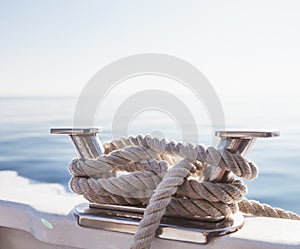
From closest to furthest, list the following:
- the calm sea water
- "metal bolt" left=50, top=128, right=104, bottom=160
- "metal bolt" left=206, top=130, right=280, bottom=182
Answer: "metal bolt" left=206, top=130, right=280, bottom=182 → "metal bolt" left=50, top=128, right=104, bottom=160 → the calm sea water

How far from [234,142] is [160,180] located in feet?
0.47

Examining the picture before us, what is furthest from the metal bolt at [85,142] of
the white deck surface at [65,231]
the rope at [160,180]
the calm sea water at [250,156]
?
the calm sea water at [250,156]

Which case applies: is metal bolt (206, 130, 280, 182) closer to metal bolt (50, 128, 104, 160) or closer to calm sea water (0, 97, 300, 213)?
metal bolt (50, 128, 104, 160)

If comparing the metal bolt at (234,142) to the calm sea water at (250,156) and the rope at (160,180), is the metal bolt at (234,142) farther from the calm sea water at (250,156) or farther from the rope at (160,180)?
the calm sea water at (250,156)

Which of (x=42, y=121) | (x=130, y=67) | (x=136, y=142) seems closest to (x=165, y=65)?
(x=130, y=67)

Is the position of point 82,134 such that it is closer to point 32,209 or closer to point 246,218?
point 32,209

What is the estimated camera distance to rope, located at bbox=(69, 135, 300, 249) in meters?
0.62

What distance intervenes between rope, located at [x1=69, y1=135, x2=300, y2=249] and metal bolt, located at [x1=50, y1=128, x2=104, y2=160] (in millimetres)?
18

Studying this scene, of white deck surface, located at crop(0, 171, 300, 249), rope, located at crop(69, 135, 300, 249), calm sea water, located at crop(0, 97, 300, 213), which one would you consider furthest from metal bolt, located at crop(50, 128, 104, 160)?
calm sea water, located at crop(0, 97, 300, 213)

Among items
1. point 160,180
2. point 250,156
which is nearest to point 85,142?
point 160,180

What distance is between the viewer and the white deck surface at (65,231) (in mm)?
628

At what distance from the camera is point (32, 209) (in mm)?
838

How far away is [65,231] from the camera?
769 millimetres

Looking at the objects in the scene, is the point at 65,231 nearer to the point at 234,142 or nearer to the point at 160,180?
the point at 160,180
